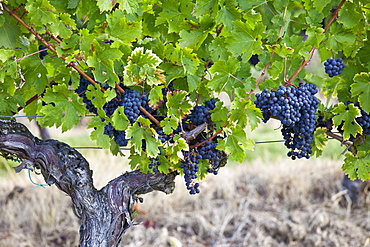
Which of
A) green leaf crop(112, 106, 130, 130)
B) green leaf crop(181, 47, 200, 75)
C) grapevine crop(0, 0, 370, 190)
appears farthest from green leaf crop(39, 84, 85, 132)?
green leaf crop(181, 47, 200, 75)

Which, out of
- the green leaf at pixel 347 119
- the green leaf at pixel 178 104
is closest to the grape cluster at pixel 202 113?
the green leaf at pixel 178 104

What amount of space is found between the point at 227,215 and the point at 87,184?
8.67ft

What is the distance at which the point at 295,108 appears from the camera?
1.63 metres

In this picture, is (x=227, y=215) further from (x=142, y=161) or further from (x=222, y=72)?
(x=222, y=72)

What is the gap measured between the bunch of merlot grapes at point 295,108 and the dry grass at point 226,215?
2395mm

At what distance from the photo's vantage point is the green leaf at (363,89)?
1.66 m

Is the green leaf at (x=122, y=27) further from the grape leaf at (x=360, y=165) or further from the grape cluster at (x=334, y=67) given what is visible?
the grape leaf at (x=360, y=165)

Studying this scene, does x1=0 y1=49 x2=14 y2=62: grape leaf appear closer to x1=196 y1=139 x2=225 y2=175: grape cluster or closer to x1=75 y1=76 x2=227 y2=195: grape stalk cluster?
x1=75 y1=76 x2=227 y2=195: grape stalk cluster

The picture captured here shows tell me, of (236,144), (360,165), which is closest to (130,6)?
(236,144)

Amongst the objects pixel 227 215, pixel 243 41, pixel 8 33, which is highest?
pixel 8 33

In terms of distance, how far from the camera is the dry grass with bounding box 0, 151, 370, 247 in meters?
4.09

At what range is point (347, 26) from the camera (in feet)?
5.45

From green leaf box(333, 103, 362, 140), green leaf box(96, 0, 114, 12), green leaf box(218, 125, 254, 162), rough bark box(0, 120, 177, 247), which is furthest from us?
rough bark box(0, 120, 177, 247)

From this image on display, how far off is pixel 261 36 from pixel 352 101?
50 centimetres
